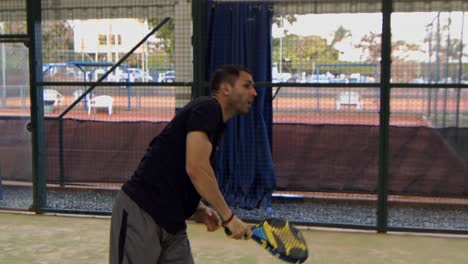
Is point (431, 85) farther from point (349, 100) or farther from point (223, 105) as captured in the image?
point (223, 105)

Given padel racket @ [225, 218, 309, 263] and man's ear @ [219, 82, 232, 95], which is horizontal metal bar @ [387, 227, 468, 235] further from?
man's ear @ [219, 82, 232, 95]

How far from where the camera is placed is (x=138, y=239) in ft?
11.6

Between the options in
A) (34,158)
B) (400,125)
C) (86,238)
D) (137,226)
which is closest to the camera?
(137,226)

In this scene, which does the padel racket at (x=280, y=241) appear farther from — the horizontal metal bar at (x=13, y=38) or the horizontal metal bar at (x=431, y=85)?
the horizontal metal bar at (x=13, y=38)

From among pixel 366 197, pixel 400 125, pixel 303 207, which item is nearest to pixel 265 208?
pixel 303 207

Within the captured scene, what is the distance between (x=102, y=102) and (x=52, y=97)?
2.38ft

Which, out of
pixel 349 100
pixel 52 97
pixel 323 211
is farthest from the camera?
pixel 52 97

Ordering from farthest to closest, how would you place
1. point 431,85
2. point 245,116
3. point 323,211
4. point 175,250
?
point 323,211 < point 245,116 < point 431,85 < point 175,250

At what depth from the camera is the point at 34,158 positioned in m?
8.06

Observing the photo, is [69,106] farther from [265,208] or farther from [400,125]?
[400,125]

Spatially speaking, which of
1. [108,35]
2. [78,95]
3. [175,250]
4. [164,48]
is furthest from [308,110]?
[175,250]

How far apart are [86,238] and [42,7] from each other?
10.3 ft

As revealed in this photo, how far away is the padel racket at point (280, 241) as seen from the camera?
144 inches

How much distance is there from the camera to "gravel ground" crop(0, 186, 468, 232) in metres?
7.38
